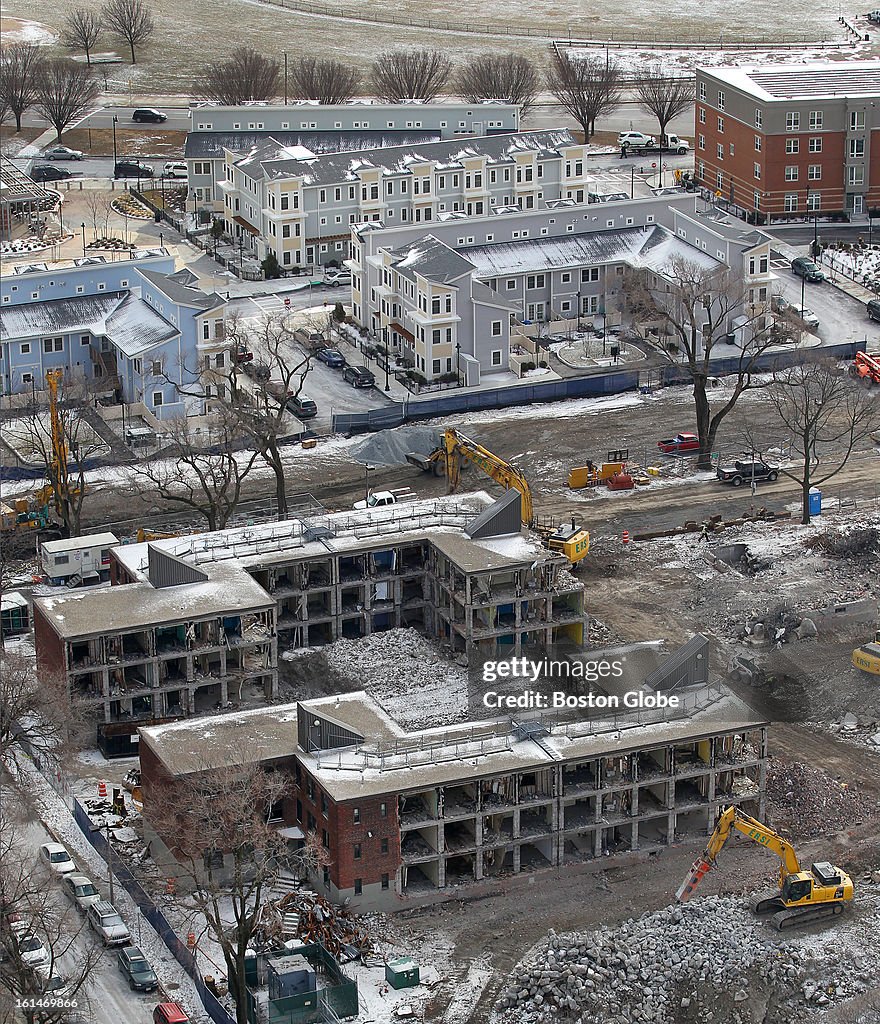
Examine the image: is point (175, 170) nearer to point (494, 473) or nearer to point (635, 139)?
point (635, 139)

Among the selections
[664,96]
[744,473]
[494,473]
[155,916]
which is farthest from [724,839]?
[664,96]

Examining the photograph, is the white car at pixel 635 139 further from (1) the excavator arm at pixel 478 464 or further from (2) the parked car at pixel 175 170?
(1) the excavator arm at pixel 478 464

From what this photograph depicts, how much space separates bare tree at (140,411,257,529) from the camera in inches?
3920

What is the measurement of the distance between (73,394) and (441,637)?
30883 millimetres

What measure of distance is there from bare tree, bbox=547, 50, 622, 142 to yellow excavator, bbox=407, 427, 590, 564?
225 feet

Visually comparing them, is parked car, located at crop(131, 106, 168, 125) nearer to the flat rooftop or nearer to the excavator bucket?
the flat rooftop

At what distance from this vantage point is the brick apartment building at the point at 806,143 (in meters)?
154

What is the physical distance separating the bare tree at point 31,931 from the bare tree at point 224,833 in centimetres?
429

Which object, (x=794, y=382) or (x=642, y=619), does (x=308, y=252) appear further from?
(x=642, y=619)

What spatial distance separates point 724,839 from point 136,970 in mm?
20858

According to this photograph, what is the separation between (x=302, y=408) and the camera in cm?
11875

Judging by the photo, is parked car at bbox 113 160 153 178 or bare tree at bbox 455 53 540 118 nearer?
parked car at bbox 113 160 153 178

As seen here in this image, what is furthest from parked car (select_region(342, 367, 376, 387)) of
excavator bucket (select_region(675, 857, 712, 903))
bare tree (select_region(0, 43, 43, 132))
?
bare tree (select_region(0, 43, 43, 132))

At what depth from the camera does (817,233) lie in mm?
151750
